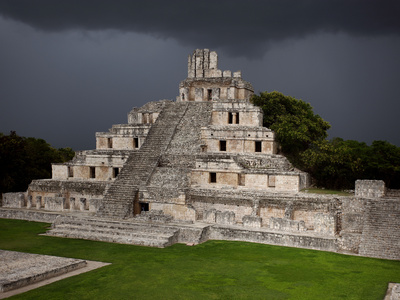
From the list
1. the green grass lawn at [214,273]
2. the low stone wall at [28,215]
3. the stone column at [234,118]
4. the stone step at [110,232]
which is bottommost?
the green grass lawn at [214,273]

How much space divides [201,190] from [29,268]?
9272mm

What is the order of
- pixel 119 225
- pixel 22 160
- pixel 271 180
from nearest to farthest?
pixel 119 225 → pixel 271 180 → pixel 22 160

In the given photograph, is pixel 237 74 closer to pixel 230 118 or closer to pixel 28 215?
pixel 230 118

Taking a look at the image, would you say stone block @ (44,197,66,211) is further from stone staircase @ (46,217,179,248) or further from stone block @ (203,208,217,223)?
stone block @ (203,208,217,223)

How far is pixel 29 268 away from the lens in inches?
514

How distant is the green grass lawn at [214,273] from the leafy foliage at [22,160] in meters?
11.5

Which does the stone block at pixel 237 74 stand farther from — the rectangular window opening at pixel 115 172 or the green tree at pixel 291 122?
the rectangular window opening at pixel 115 172

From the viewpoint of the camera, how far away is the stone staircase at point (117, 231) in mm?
17172

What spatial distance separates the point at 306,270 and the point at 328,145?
39.6 feet

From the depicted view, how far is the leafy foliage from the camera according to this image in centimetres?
2736

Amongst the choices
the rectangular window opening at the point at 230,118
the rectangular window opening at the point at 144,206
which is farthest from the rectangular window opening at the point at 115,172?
the rectangular window opening at the point at 230,118

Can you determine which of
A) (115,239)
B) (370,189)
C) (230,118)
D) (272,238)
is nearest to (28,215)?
(115,239)

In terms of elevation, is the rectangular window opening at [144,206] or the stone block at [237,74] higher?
the stone block at [237,74]

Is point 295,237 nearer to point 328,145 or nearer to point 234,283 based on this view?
point 234,283
